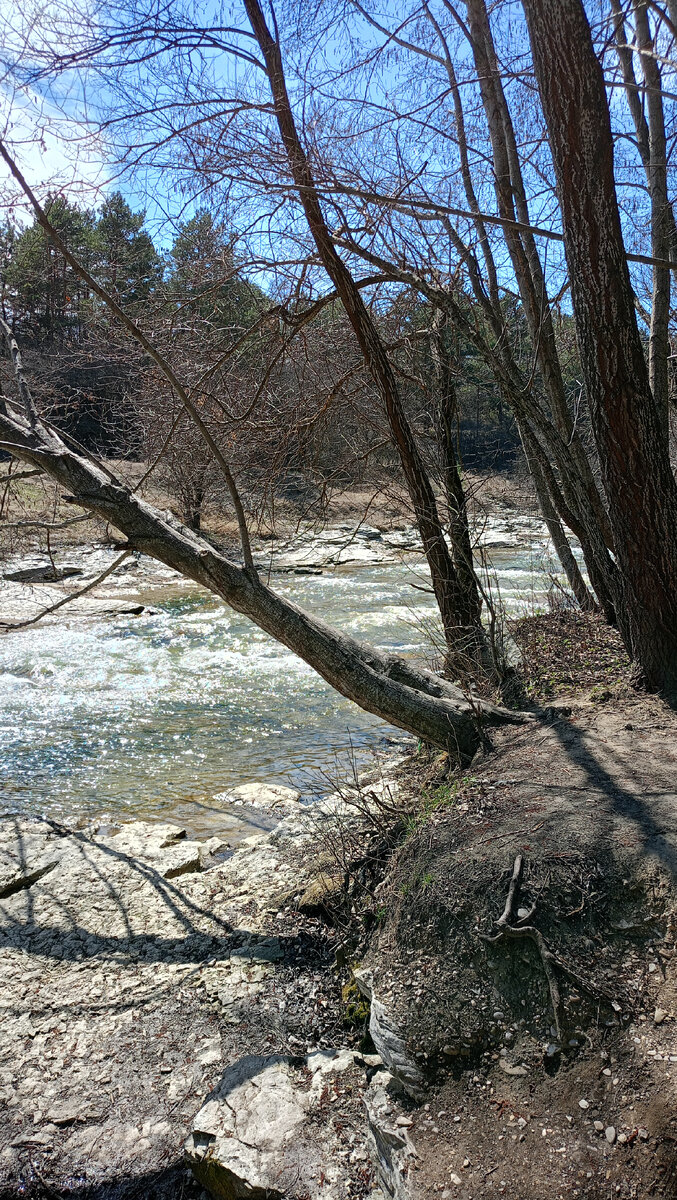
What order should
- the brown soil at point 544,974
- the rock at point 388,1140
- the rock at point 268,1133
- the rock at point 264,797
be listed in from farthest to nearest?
the rock at point 264,797
the rock at point 268,1133
the rock at point 388,1140
the brown soil at point 544,974

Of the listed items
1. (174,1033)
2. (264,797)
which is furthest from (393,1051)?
(264,797)

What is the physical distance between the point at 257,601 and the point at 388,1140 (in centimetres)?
288

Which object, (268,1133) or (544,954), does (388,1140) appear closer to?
(268,1133)

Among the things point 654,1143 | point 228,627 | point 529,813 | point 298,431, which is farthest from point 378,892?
point 228,627

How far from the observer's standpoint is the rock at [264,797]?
618 cm

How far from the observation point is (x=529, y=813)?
12.1 ft

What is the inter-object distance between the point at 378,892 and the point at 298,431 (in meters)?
4.10

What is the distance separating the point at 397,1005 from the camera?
3.10m

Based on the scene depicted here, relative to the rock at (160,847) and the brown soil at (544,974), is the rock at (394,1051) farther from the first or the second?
the rock at (160,847)

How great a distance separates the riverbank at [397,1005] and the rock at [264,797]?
1.47 metres

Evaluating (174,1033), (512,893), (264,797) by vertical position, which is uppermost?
(512,893)

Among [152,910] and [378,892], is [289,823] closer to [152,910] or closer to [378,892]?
[152,910]

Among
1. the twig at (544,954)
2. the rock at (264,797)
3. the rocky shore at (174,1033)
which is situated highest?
the twig at (544,954)

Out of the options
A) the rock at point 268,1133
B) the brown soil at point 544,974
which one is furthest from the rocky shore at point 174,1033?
the brown soil at point 544,974
